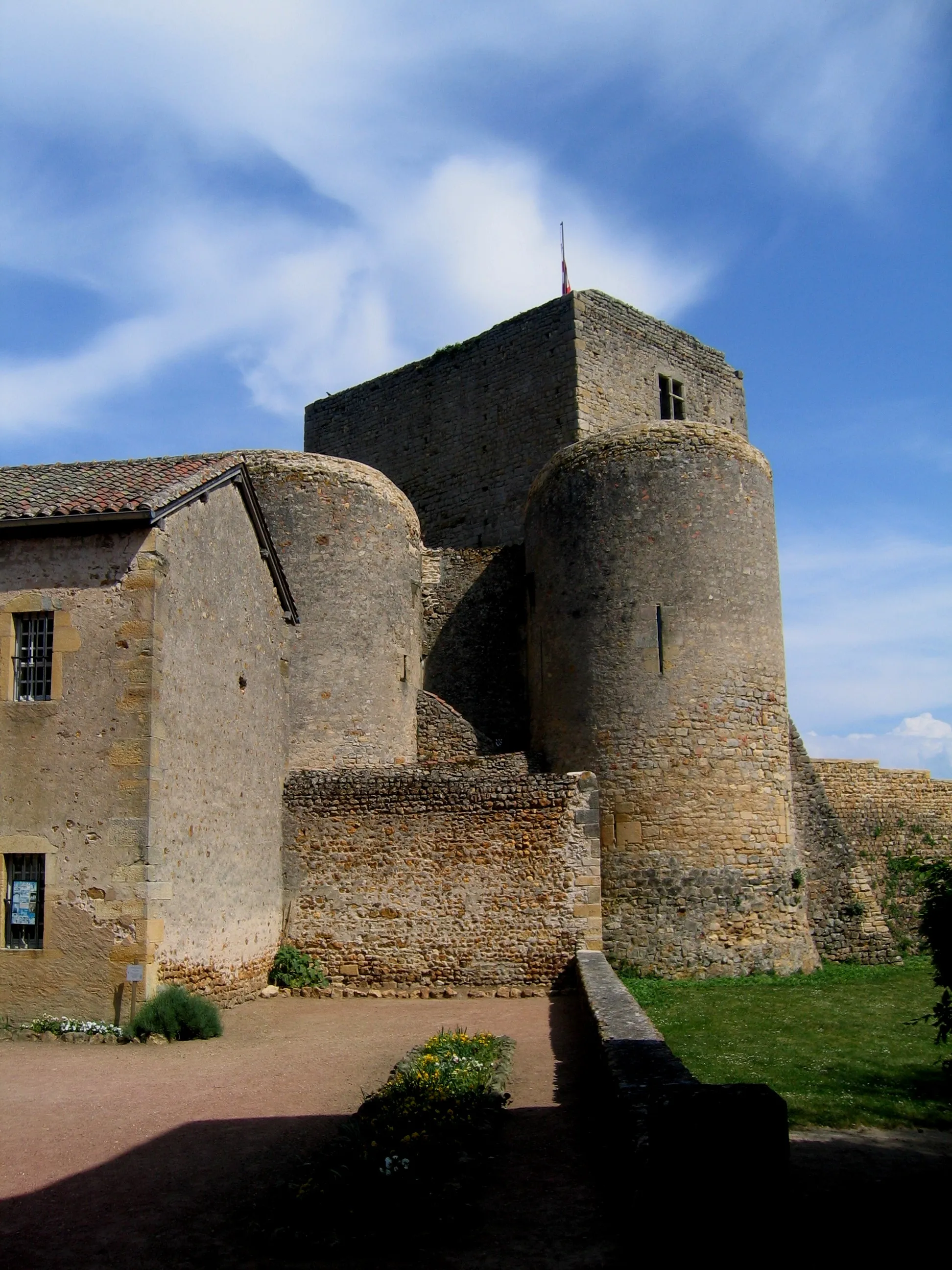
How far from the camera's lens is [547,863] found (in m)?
16.1

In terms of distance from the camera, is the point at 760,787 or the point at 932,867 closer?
the point at 932,867

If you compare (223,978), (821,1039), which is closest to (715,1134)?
(821,1039)

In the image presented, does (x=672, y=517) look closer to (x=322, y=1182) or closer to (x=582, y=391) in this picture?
(x=582, y=391)

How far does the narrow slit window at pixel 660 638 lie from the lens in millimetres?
17094

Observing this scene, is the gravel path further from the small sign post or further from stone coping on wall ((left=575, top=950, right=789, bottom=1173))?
stone coping on wall ((left=575, top=950, right=789, bottom=1173))

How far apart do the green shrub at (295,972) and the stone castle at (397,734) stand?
0.20 m

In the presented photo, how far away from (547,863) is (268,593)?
5995mm

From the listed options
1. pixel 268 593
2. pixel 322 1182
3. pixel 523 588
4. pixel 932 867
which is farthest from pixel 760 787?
pixel 322 1182

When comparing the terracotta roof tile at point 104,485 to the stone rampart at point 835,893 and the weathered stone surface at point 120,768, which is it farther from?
the stone rampart at point 835,893

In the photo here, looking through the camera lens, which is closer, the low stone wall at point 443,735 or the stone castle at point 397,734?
the stone castle at point 397,734

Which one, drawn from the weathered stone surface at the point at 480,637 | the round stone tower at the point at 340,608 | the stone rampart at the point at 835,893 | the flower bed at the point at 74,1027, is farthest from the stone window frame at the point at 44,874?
the stone rampart at the point at 835,893

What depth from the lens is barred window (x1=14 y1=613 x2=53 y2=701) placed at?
12984mm

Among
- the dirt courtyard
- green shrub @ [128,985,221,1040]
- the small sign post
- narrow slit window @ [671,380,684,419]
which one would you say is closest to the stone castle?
the small sign post

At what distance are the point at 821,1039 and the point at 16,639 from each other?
1019 cm
